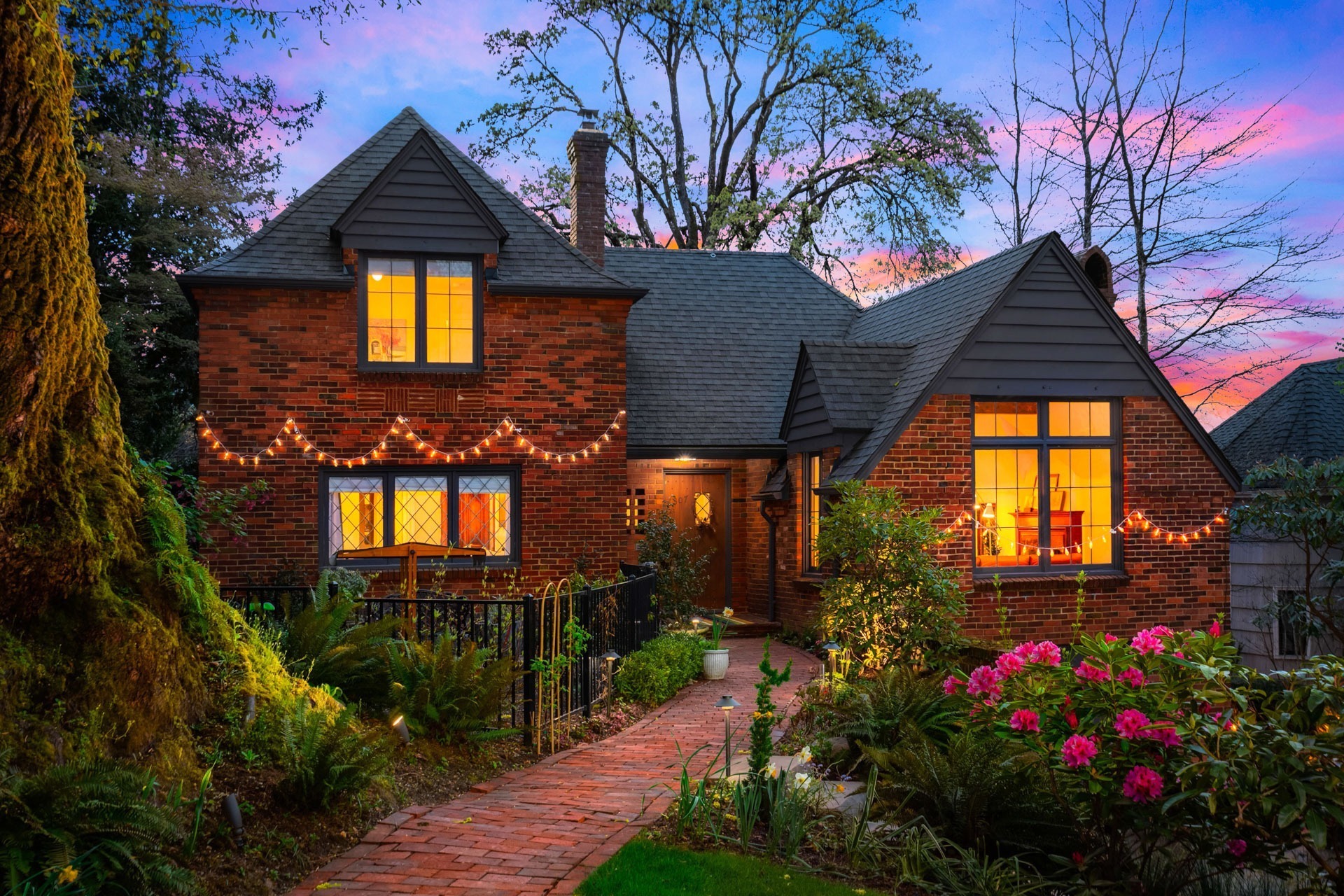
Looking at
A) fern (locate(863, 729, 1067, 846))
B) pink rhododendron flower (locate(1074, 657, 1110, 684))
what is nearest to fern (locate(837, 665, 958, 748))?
fern (locate(863, 729, 1067, 846))

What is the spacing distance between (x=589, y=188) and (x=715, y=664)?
342 inches

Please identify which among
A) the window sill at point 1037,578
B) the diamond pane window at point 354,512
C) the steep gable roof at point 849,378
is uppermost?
the steep gable roof at point 849,378

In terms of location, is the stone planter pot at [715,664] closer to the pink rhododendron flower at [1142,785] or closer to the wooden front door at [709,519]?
the wooden front door at [709,519]

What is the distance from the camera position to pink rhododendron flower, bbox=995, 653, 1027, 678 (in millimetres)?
5418

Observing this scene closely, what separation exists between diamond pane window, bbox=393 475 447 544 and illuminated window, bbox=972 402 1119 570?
708 centimetres

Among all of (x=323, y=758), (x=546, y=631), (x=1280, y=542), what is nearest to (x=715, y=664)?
(x=546, y=631)

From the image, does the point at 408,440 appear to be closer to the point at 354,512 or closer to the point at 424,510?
the point at 424,510

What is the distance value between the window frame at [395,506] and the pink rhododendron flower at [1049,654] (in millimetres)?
9066

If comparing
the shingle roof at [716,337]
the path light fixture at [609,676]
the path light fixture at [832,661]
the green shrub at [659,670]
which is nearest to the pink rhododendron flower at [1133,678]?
the path light fixture at [832,661]

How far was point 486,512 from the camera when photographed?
14.1 meters

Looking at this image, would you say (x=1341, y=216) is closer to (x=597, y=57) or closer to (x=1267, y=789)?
(x=597, y=57)

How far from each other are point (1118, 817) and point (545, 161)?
25.1m

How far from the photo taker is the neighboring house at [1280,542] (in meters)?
17.2

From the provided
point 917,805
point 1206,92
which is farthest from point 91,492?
point 1206,92
